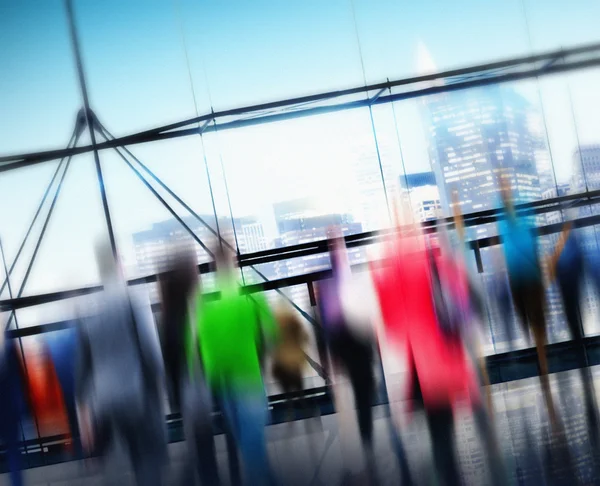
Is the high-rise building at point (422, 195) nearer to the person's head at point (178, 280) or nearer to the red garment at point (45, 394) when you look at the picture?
the person's head at point (178, 280)

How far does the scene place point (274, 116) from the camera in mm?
3191

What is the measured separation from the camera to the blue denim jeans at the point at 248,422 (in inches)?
76.5

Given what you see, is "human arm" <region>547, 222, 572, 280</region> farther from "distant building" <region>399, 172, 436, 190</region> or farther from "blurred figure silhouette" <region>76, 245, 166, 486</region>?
"blurred figure silhouette" <region>76, 245, 166, 486</region>

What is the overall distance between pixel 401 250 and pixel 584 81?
5.59 feet

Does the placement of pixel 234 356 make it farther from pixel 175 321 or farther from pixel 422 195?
pixel 422 195

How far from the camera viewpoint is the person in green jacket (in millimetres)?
2477

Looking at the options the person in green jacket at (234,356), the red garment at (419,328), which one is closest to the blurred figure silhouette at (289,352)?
the person in green jacket at (234,356)

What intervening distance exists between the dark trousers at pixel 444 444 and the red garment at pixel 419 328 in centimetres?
20

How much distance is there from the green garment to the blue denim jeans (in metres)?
0.04

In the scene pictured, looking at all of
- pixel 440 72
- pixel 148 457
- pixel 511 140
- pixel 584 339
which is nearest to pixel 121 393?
pixel 148 457

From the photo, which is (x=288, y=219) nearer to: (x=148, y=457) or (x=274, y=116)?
(x=274, y=116)

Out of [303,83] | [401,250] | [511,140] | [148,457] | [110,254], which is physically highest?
[303,83]

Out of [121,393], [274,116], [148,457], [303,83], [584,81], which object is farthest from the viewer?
[303,83]

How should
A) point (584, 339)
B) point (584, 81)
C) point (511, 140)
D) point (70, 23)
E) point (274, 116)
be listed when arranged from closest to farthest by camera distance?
point (584, 339)
point (274, 116)
point (70, 23)
point (584, 81)
point (511, 140)
